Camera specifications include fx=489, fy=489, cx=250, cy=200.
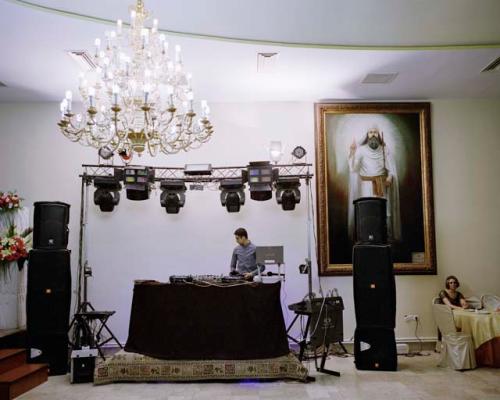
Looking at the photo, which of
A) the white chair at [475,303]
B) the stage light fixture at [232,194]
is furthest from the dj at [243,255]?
the white chair at [475,303]

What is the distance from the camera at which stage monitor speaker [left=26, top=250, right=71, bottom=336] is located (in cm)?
578

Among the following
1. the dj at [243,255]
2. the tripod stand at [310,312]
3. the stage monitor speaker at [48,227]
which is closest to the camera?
the tripod stand at [310,312]

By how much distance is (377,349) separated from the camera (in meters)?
5.83

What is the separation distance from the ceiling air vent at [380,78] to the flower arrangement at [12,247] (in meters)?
5.10

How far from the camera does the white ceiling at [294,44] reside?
195 inches

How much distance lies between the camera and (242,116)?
7.68 m

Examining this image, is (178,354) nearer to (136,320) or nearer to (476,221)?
(136,320)

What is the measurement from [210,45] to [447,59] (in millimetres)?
2981

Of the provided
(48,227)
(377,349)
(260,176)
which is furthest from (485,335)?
(48,227)

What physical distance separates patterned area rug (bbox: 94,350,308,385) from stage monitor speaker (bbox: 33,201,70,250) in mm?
1588

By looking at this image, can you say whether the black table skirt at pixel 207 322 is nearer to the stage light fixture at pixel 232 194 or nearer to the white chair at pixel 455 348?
the stage light fixture at pixel 232 194

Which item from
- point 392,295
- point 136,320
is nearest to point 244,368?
point 136,320

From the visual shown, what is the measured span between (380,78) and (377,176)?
60.6 inches

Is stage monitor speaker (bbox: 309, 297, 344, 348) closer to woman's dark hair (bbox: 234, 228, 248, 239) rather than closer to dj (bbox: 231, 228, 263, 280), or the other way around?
dj (bbox: 231, 228, 263, 280)
